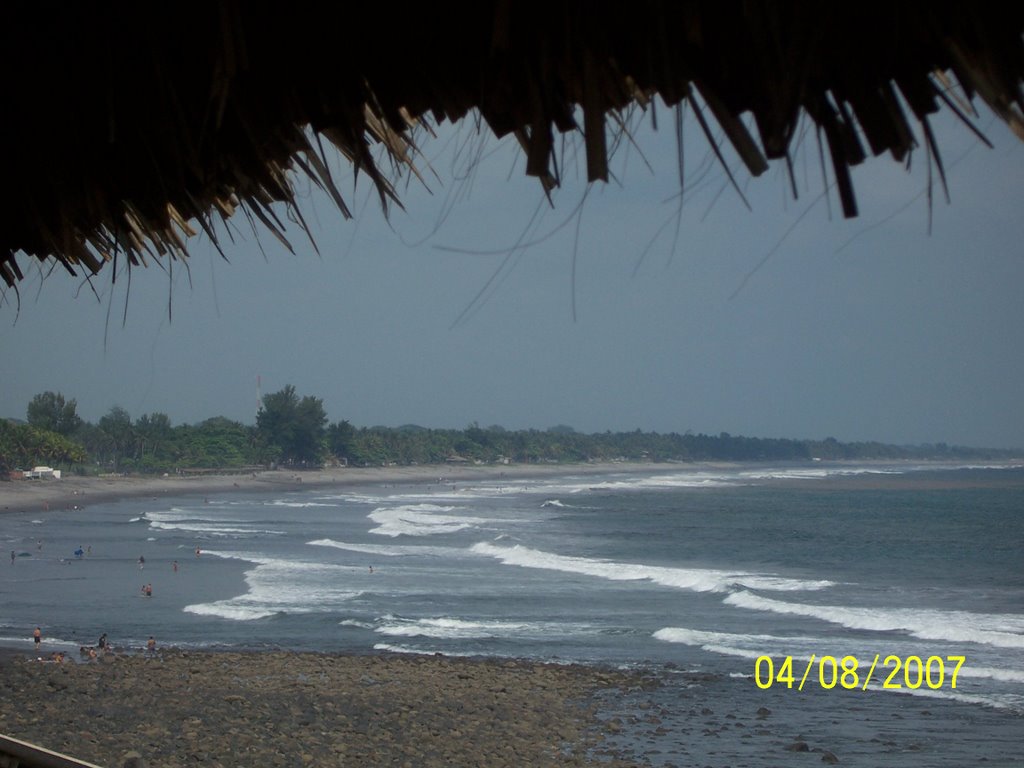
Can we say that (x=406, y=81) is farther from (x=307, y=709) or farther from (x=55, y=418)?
(x=55, y=418)

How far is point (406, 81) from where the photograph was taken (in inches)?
45.4

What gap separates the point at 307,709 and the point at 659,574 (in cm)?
1529

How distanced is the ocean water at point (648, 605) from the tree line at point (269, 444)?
13.1 meters

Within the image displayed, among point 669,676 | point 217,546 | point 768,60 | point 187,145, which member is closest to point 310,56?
point 187,145

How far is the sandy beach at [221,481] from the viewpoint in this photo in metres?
52.9

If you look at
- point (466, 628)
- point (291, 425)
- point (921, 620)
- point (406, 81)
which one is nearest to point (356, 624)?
point (466, 628)

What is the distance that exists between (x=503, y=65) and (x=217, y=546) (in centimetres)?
3132

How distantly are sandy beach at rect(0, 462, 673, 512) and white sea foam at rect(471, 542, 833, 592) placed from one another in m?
29.3

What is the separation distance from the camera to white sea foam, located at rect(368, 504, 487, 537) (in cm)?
3609

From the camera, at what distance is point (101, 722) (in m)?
10.9

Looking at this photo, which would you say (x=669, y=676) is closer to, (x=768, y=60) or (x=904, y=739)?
(x=904, y=739)
